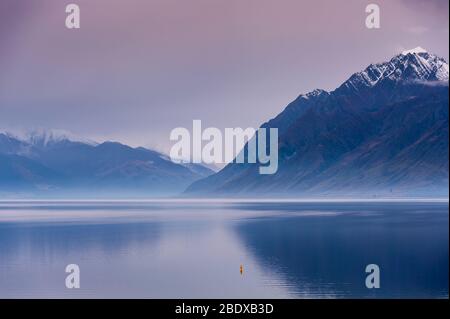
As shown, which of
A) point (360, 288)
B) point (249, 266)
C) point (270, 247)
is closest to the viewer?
point (360, 288)

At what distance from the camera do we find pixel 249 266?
62.4 meters

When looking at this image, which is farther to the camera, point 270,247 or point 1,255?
point 270,247

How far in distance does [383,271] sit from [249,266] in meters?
11.9

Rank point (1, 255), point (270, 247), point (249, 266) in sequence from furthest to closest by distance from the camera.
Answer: point (270, 247) → point (1, 255) → point (249, 266)

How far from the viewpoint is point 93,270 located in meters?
59.8
